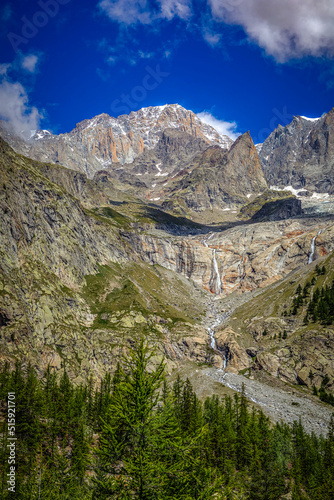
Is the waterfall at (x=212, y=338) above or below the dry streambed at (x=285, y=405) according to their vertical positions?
above

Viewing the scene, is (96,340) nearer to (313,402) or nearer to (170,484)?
(313,402)

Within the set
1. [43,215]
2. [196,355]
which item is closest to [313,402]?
[196,355]

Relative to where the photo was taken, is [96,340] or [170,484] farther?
[96,340]

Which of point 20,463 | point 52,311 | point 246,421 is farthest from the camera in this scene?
point 52,311

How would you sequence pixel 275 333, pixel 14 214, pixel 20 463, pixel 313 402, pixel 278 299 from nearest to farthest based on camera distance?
pixel 20 463 → pixel 313 402 → pixel 14 214 → pixel 275 333 → pixel 278 299

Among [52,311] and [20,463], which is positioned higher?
[52,311]

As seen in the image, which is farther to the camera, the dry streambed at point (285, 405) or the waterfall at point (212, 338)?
the waterfall at point (212, 338)

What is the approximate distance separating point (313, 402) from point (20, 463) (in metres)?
88.4

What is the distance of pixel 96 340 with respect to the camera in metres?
121

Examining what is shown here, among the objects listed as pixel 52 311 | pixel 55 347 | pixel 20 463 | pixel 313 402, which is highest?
pixel 52 311

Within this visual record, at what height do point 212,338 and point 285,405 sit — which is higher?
point 212,338

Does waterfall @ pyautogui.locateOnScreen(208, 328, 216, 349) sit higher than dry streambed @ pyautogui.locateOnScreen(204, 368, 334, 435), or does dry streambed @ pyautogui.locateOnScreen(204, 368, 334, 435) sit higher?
waterfall @ pyautogui.locateOnScreen(208, 328, 216, 349)

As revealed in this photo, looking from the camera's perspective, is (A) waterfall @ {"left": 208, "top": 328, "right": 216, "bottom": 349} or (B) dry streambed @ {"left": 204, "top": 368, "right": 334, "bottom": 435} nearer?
(B) dry streambed @ {"left": 204, "top": 368, "right": 334, "bottom": 435}

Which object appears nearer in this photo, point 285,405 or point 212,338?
point 285,405
